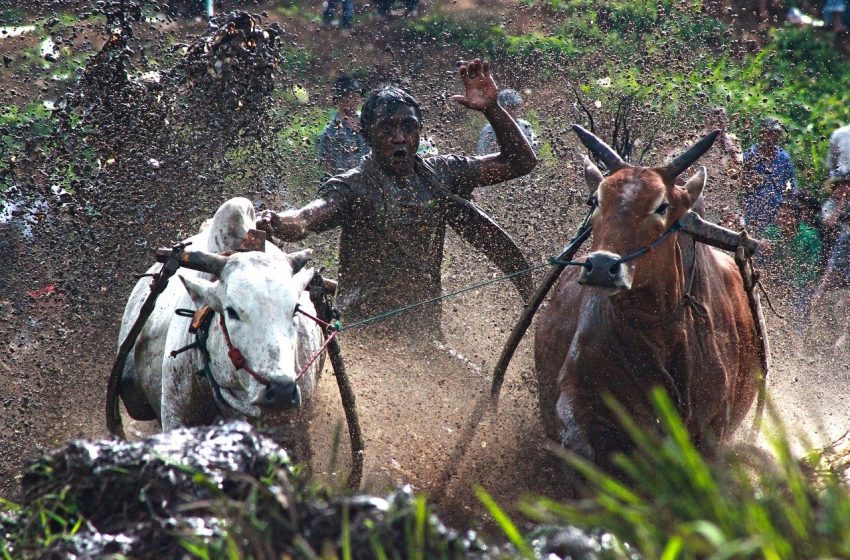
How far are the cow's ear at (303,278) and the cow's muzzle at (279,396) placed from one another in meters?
0.51

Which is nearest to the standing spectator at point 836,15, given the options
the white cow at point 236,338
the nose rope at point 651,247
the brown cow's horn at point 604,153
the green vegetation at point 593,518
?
the brown cow's horn at point 604,153

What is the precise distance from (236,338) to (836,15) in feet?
39.3

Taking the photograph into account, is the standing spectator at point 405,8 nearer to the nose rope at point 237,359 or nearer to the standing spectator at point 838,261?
the standing spectator at point 838,261

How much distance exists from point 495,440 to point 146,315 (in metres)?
1.96

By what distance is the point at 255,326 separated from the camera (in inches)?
193

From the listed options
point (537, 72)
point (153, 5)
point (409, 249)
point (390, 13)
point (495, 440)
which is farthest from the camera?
point (390, 13)

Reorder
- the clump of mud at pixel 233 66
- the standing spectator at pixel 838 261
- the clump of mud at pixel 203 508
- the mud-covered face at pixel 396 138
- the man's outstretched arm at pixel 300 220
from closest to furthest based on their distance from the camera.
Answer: the clump of mud at pixel 203 508, the man's outstretched arm at pixel 300 220, the mud-covered face at pixel 396 138, the clump of mud at pixel 233 66, the standing spectator at pixel 838 261

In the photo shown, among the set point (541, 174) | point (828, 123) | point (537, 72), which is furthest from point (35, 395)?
point (828, 123)

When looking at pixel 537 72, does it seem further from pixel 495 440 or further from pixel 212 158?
pixel 495 440

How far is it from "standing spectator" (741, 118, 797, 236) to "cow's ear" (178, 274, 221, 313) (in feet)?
18.6

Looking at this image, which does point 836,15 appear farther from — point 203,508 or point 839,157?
point 203,508

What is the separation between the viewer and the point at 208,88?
749 cm

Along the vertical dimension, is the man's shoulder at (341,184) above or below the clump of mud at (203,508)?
below

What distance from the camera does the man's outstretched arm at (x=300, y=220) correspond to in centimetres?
620
